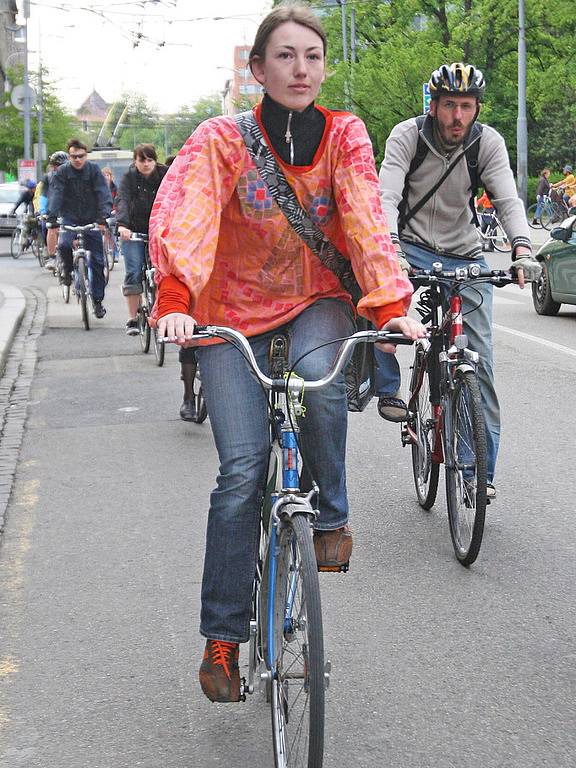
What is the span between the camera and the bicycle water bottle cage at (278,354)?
3443mm

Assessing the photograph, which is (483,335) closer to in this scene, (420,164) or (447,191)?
(447,191)

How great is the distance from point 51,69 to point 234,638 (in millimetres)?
55090

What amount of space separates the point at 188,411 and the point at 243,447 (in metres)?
5.21

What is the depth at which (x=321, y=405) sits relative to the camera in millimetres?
3377

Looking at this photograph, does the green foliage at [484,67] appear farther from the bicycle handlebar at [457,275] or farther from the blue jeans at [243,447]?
the blue jeans at [243,447]

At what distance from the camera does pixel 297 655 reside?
299 centimetres

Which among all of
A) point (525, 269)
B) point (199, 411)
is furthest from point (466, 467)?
point (199, 411)

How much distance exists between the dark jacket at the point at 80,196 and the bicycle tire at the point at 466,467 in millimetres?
8757

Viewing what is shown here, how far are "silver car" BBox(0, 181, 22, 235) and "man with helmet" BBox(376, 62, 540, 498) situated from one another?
3212 centimetres

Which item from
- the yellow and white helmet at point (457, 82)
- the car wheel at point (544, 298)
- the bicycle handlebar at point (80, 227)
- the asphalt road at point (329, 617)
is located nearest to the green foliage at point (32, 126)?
the bicycle handlebar at point (80, 227)

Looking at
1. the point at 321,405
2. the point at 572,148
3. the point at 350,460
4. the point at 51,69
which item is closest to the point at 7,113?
the point at 51,69

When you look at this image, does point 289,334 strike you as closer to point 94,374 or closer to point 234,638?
point 234,638

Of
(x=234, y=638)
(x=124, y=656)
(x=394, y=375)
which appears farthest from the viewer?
(x=394, y=375)

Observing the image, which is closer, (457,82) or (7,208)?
(457,82)
